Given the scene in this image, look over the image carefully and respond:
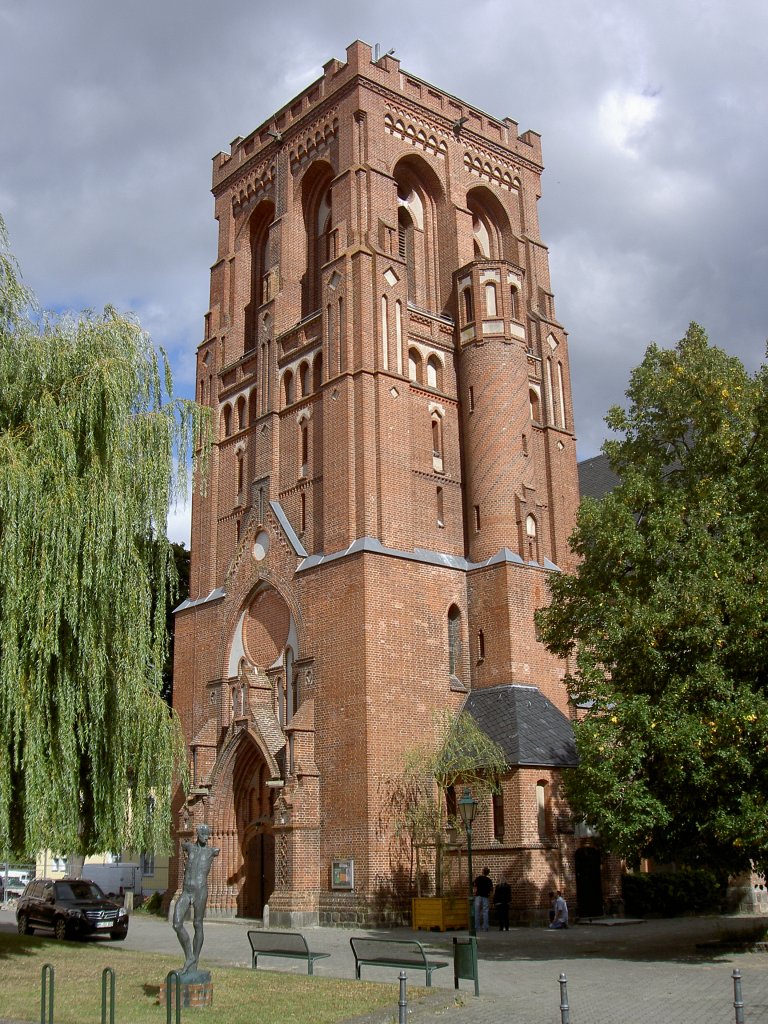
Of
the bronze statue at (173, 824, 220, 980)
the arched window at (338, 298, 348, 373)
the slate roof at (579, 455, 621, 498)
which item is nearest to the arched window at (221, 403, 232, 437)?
the arched window at (338, 298, 348, 373)

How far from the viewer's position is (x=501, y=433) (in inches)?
1264

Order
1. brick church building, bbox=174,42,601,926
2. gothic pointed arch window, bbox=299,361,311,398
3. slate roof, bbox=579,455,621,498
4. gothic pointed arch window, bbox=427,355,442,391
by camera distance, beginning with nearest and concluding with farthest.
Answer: brick church building, bbox=174,42,601,926
gothic pointed arch window, bbox=299,361,311,398
gothic pointed arch window, bbox=427,355,442,391
slate roof, bbox=579,455,621,498

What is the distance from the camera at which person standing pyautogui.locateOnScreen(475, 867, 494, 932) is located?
2514 centimetres

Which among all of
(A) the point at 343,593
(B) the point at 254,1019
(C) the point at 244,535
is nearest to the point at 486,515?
(A) the point at 343,593

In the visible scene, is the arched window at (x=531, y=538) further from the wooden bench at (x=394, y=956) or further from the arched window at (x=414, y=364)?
the wooden bench at (x=394, y=956)

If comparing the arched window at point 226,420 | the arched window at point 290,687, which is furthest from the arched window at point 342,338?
the arched window at point 290,687

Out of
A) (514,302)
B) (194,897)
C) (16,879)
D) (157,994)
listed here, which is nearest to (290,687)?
(514,302)

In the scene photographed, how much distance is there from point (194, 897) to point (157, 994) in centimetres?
190

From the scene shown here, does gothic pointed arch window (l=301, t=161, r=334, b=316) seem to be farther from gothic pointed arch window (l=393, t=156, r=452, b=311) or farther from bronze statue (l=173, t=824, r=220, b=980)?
bronze statue (l=173, t=824, r=220, b=980)

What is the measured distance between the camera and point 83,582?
16.4 m

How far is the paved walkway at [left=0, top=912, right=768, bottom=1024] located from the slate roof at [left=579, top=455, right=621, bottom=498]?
1973 centimetres

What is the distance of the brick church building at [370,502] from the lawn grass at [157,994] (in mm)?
9029

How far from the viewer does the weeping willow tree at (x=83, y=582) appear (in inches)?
629

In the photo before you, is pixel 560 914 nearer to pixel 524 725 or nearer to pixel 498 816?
pixel 498 816
